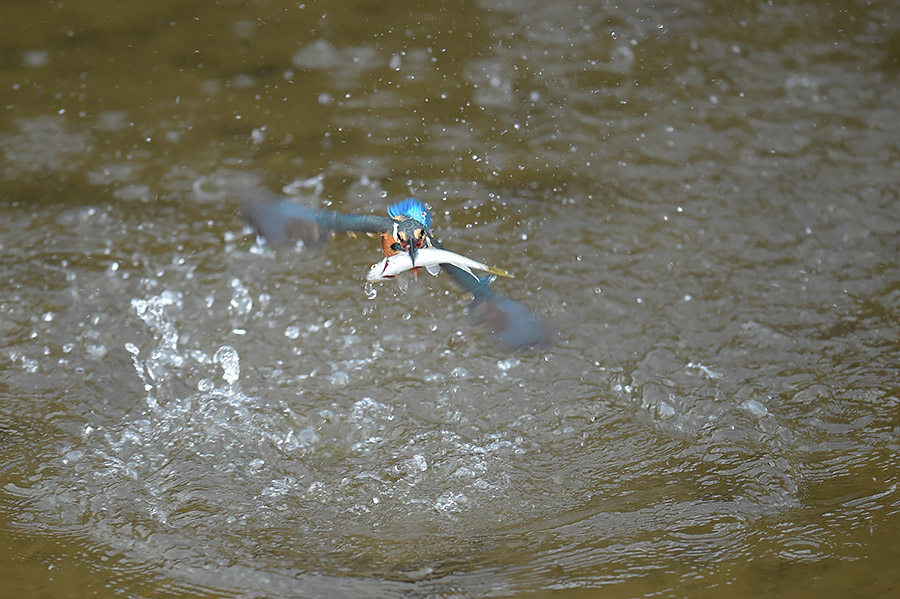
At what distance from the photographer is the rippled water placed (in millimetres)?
2357

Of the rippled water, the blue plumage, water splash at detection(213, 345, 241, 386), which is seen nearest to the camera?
the blue plumage

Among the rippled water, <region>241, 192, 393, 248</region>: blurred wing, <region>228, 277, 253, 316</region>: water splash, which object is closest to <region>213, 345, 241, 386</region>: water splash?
the rippled water

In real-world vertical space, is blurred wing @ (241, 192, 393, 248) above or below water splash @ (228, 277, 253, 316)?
below

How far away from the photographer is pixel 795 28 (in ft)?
12.6

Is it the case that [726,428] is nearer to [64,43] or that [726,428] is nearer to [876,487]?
[876,487]

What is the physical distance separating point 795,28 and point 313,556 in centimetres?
286

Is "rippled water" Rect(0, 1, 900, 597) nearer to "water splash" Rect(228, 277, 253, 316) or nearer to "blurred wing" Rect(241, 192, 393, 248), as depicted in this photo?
"water splash" Rect(228, 277, 253, 316)

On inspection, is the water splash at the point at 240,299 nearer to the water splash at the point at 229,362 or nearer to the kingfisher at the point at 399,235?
the water splash at the point at 229,362

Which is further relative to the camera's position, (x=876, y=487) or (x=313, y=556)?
(x=876, y=487)

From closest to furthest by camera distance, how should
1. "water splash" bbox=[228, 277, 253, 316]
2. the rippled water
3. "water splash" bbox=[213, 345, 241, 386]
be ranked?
1. the rippled water
2. "water splash" bbox=[213, 345, 241, 386]
3. "water splash" bbox=[228, 277, 253, 316]

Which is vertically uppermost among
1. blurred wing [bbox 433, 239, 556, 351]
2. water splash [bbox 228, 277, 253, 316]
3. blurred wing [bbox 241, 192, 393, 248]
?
water splash [bbox 228, 277, 253, 316]

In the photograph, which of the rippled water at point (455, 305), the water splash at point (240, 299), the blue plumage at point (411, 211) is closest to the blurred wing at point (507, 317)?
the blue plumage at point (411, 211)

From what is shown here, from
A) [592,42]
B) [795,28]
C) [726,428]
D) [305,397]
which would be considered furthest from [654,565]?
[795,28]

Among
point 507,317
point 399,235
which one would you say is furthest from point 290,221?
point 507,317
